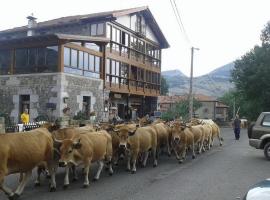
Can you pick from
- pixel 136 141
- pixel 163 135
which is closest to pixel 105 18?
pixel 163 135

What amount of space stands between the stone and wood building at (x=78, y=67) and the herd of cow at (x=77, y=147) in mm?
5735

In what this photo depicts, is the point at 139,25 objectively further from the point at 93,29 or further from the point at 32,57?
the point at 32,57

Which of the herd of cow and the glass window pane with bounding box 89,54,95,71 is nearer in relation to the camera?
the herd of cow

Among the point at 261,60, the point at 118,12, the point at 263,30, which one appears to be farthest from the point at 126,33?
the point at 263,30

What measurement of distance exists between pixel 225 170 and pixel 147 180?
3379mm

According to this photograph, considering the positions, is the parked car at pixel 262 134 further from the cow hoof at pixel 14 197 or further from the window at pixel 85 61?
the window at pixel 85 61

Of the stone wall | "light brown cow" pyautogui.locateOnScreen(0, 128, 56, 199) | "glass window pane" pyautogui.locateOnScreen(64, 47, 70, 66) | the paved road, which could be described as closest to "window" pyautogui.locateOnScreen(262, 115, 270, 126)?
the paved road

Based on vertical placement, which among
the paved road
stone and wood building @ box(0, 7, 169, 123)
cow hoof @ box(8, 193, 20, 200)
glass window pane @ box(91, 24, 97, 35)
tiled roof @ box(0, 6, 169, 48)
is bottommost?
the paved road

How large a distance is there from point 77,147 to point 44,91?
1636cm

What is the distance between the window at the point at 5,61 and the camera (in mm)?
28120

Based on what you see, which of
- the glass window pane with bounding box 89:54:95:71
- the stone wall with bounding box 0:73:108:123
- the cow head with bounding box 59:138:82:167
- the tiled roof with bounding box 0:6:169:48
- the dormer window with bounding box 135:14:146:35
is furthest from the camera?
the dormer window with bounding box 135:14:146:35

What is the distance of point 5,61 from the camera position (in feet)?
93.2

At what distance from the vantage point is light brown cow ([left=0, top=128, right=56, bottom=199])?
28.1 feet

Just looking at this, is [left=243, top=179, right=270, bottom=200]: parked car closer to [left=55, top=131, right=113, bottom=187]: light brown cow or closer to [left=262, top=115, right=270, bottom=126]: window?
[left=55, top=131, right=113, bottom=187]: light brown cow
